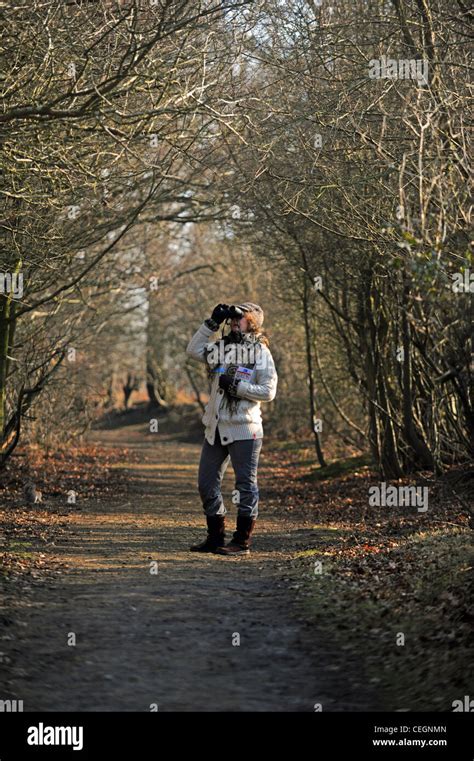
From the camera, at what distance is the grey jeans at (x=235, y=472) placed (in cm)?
1019

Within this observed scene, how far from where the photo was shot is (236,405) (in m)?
10.3

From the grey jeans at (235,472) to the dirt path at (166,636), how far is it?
21.5 inches

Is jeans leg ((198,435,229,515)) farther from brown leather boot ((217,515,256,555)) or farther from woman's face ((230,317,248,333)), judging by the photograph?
woman's face ((230,317,248,333))

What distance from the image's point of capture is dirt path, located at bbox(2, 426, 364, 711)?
620 cm

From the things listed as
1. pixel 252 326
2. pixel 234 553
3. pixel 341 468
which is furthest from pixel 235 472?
pixel 341 468

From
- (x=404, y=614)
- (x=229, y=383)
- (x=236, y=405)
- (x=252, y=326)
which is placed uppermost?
(x=252, y=326)

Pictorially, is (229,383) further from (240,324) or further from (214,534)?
(214,534)

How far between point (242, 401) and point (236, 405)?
76 millimetres

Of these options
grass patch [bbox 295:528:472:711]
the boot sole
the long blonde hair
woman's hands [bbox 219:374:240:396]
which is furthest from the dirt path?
the long blonde hair

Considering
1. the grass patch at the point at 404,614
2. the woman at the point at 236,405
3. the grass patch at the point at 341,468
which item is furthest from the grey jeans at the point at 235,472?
the grass patch at the point at 341,468

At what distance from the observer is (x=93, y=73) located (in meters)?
10.6
